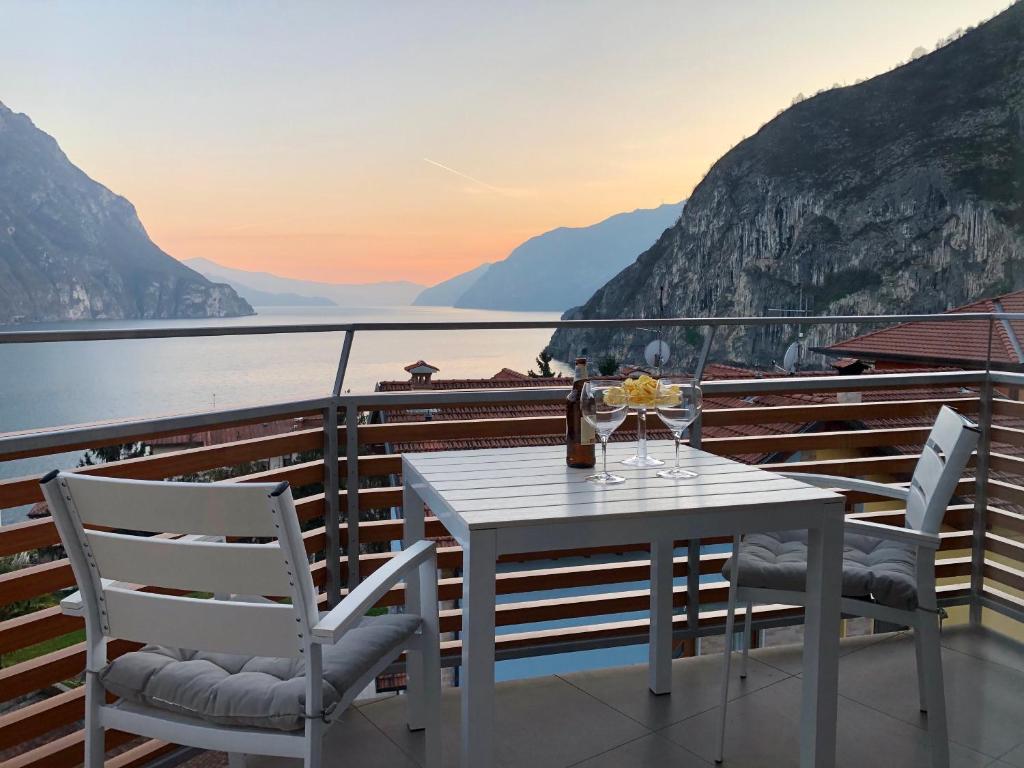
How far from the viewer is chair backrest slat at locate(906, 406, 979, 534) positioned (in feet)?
6.74

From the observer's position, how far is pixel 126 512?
4.61 feet

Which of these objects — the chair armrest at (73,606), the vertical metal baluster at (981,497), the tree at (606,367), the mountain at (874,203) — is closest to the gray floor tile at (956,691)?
A: the vertical metal baluster at (981,497)

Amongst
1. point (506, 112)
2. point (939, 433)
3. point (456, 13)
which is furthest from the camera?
point (506, 112)

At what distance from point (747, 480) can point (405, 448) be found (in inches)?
69.5

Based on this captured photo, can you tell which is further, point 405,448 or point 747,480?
point 405,448

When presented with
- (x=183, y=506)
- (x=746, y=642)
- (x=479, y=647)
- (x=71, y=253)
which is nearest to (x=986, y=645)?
(x=746, y=642)

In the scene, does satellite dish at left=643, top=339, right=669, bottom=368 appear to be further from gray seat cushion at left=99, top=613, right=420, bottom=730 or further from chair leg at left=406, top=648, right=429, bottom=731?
gray seat cushion at left=99, top=613, right=420, bottom=730

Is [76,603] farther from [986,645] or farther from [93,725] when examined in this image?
[986,645]

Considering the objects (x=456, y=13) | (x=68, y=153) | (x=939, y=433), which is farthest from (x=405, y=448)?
(x=68, y=153)

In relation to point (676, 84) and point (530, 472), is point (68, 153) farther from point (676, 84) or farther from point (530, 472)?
point (530, 472)

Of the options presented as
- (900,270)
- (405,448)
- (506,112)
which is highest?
(506,112)

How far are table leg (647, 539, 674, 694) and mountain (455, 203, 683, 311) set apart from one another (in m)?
14.5

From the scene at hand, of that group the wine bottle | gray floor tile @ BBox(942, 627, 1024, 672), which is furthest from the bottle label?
gray floor tile @ BBox(942, 627, 1024, 672)

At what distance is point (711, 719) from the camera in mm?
2490
